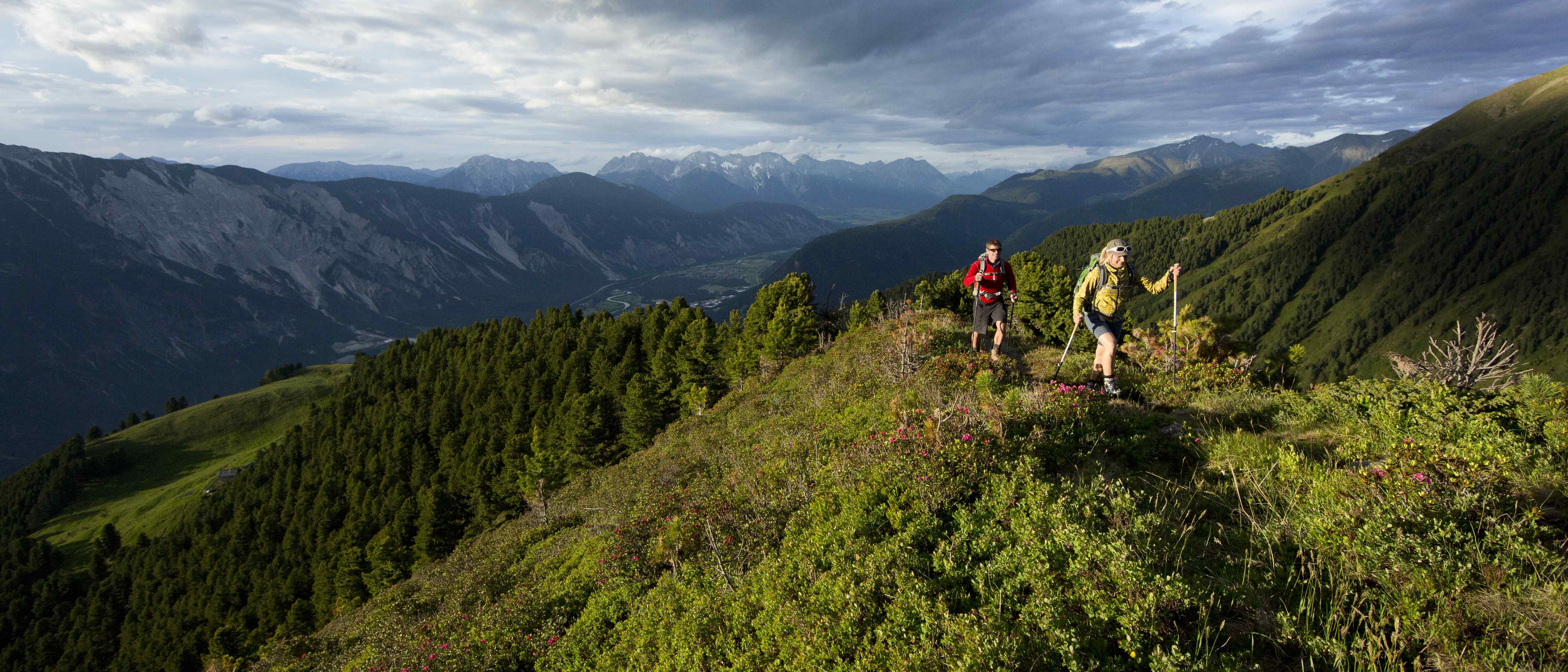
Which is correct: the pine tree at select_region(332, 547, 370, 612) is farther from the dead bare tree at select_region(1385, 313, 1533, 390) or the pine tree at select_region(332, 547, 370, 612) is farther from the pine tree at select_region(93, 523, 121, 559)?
the pine tree at select_region(93, 523, 121, 559)

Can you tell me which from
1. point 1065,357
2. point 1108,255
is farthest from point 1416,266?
point 1108,255

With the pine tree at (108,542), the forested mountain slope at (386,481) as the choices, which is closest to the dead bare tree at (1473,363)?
the forested mountain slope at (386,481)

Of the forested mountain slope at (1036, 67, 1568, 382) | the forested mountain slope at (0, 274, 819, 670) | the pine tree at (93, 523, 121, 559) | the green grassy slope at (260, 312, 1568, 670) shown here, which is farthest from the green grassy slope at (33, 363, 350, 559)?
the forested mountain slope at (1036, 67, 1568, 382)

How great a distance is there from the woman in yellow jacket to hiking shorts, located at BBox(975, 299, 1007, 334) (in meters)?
2.79

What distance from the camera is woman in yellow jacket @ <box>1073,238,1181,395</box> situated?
1086 cm

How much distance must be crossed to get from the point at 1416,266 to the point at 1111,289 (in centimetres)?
23338

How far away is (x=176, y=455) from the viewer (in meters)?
109

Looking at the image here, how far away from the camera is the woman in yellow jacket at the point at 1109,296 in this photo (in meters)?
10.9

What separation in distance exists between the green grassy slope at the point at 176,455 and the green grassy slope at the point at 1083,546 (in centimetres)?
11715

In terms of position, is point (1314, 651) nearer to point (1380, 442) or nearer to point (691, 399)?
point (1380, 442)

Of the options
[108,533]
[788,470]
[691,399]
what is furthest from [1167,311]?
[108,533]

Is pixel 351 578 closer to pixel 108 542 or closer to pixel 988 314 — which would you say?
pixel 988 314

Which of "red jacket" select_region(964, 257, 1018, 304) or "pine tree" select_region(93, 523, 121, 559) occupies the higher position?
Result: "red jacket" select_region(964, 257, 1018, 304)

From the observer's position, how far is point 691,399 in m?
39.0
